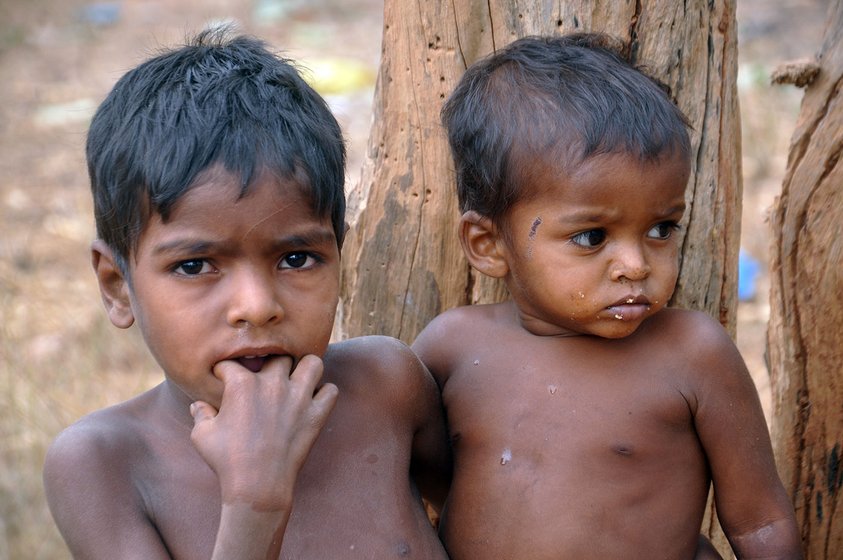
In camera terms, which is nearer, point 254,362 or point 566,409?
point 254,362

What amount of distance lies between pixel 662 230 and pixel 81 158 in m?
6.82

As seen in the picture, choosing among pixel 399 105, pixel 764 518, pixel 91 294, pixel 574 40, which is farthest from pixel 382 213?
pixel 91 294

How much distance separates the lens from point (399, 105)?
2.96 metres

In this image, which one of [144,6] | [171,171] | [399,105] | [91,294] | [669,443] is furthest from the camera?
[144,6]

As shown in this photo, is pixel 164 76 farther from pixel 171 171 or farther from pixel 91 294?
pixel 91 294

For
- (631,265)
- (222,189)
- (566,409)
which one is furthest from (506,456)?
(222,189)

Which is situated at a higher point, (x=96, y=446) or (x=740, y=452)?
(x=96, y=446)

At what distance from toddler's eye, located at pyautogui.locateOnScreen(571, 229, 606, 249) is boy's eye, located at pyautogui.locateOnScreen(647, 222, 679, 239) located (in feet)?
0.35

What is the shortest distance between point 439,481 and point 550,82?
1.02m

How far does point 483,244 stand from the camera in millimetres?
2529

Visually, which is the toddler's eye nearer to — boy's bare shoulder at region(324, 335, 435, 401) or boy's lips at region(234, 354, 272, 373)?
boy's bare shoulder at region(324, 335, 435, 401)

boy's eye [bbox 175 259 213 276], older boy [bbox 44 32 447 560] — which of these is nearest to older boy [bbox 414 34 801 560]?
older boy [bbox 44 32 447 560]

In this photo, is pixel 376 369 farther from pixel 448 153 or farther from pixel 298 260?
pixel 448 153

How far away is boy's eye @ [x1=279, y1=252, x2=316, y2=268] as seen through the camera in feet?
6.80
